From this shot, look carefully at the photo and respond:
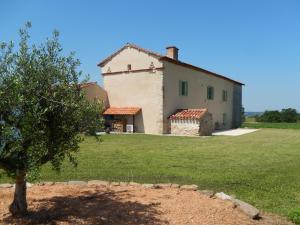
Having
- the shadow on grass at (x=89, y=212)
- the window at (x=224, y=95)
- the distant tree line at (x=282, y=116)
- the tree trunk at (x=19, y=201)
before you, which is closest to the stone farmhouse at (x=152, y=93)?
the window at (x=224, y=95)

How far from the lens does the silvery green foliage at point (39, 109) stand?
4473 millimetres

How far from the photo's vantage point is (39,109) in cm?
475

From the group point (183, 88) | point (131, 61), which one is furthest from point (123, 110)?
→ point (183, 88)

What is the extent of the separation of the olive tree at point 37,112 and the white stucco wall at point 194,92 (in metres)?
20.5

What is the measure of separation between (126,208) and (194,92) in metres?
24.9

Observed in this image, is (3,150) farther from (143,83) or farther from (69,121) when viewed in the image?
(143,83)

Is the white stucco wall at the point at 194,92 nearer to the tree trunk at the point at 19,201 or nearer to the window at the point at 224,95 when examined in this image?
the window at the point at 224,95

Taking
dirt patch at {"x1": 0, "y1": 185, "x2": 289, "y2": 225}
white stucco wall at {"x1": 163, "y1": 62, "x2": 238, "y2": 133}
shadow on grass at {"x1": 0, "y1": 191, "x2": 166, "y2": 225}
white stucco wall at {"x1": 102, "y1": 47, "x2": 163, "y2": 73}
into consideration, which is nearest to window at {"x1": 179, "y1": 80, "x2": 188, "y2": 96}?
white stucco wall at {"x1": 163, "y1": 62, "x2": 238, "y2": 133}

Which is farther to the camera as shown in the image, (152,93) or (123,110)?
(123,110)

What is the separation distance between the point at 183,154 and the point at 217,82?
→ 2105 cm

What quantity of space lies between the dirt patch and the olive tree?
1.78 feet

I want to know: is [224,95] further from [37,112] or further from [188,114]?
[37,112]

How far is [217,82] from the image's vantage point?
112 ft

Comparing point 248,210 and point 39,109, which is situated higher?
point 39,109
